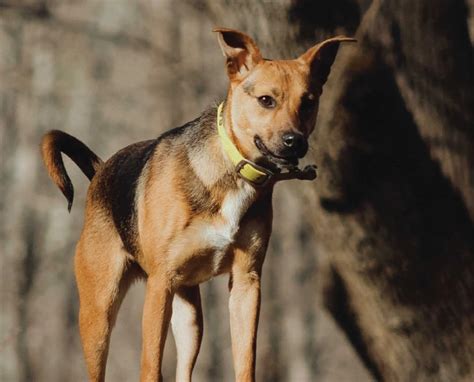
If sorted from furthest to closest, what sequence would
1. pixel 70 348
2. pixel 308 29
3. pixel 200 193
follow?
pixel 70 348 < pixel 308 29 < pixel 200 193

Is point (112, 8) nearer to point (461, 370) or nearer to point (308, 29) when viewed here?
point (308, 29)

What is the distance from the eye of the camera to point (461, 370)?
6.54m

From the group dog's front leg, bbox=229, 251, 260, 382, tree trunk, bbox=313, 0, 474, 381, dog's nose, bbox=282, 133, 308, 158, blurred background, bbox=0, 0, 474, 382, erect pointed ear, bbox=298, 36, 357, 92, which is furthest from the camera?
blurred background, bbox=0, 0, 474, 382

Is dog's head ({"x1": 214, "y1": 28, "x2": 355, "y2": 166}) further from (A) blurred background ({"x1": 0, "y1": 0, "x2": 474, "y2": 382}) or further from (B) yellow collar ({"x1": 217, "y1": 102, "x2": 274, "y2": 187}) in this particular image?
(A) blurred background ({"x1": 0, "y1": 0, "x2": 474, "y2": 382})

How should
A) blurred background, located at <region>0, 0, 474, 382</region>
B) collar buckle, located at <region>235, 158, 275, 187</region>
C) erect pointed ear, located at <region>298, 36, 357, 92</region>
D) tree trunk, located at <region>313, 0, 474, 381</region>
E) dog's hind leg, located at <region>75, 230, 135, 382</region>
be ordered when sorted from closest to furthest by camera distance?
collar buckle, located at <region>235, 158, 275, 187</region>, erect pointed ear, located at <region>298, 36, 357, 92</region>, dog's hind leg, located at <region>75, 230, 135, 382</region>, tree trunk, located at <region>313, 0, 474, 381</region>, blurred background, located at <region>0, 0, 474, 382</region>

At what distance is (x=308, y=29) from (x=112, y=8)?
2615 millimetres

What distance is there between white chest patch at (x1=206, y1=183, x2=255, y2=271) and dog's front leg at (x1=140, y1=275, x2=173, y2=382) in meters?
0.30

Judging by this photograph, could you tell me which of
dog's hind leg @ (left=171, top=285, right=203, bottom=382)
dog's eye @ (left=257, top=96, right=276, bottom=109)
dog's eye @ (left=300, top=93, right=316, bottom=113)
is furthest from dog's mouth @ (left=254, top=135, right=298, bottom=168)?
dog's hind leg @ (left=171, top=285, right=203, bottom=382)

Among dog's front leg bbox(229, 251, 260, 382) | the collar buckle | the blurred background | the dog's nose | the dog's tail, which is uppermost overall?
the dog's nose

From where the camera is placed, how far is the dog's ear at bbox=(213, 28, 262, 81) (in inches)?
179

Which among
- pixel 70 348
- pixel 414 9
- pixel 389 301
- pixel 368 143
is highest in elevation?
pixel 414 9

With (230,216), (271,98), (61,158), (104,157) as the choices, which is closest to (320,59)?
(271,98)

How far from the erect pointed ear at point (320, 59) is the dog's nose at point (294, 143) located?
17.3 inches

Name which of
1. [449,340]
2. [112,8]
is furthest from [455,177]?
[112,8]
